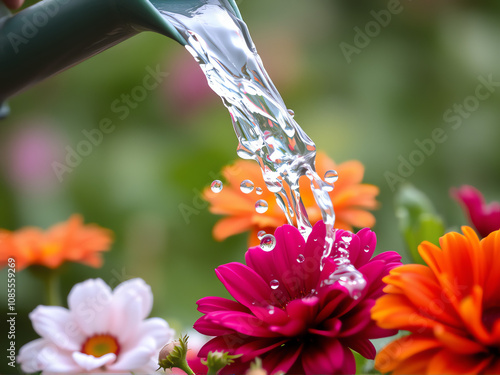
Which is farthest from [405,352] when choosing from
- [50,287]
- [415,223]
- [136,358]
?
[50,287]

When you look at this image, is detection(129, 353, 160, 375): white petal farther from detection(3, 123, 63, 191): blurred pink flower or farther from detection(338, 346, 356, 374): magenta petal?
detection(3, 123, 63, 191): blurred pink flower

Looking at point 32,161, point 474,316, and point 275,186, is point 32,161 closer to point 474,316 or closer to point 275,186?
point 275,186

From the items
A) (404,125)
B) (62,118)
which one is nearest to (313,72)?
(404,125)

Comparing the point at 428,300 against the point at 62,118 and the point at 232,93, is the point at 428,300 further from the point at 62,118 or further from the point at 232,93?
the point at 62,118

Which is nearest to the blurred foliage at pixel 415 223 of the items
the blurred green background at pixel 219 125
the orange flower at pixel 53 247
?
the orange flower at pixel 53 247

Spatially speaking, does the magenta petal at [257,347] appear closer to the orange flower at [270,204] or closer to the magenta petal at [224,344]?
the magenta petal at [224,344]

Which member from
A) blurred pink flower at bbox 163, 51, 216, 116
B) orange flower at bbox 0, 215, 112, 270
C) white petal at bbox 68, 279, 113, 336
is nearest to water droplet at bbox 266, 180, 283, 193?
white petal at bbox 68, 279, 113, 336

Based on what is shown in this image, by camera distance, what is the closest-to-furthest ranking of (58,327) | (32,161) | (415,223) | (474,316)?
(474,316) < (58,327) < (415,223) < (32,161)
